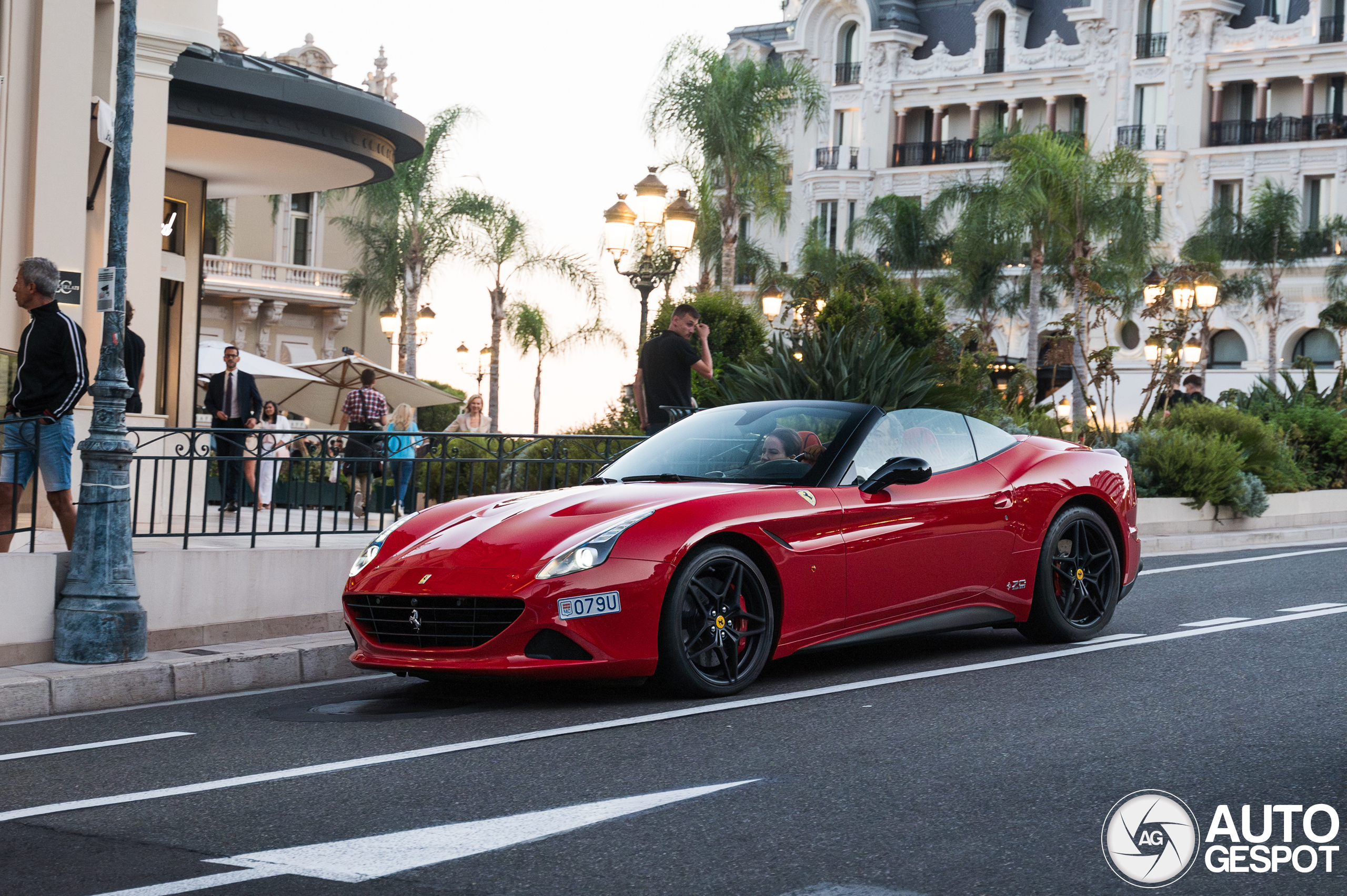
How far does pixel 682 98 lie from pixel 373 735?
37.4 meters

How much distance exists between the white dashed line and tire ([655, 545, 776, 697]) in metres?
4.90

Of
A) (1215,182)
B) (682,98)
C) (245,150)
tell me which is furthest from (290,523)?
(1215,182)

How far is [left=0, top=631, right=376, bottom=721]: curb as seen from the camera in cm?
756

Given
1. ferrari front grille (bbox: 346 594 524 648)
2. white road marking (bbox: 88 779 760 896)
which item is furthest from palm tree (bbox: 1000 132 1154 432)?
white road marking (bbox: 88 779 760 896)

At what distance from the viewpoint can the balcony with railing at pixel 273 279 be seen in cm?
5012

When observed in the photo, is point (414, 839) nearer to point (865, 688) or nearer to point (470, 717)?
point (470, 717)

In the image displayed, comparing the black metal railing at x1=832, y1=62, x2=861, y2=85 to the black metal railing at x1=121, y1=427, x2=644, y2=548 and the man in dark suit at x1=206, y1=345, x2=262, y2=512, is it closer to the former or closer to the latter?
the man in dark suit at x1=206, y1=345, x2=262, y2=512

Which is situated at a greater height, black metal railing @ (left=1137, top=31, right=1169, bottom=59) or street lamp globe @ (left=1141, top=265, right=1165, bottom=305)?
Answer: black metal railing @ (left=1137, top=31, right=1169, bottom=59)

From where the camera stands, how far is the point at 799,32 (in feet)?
229

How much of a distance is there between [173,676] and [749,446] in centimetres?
314

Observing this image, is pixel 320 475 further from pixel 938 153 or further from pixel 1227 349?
pixel 938 153

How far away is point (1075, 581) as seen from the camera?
903 cm

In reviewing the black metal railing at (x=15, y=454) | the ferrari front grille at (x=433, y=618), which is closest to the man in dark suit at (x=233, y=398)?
the black metal railing at (x=15, y=454)

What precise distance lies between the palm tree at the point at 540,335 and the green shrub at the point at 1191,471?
33658mm
